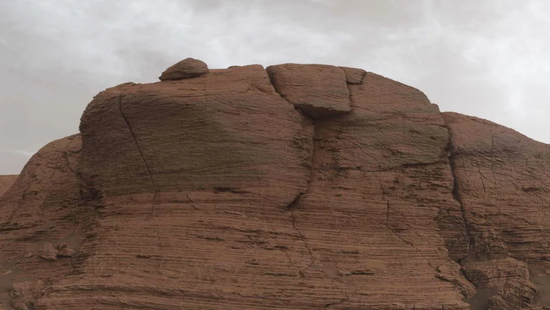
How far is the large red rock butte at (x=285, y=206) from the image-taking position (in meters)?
12.1

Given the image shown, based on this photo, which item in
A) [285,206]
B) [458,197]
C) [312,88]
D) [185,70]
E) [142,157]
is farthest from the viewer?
[458,197]

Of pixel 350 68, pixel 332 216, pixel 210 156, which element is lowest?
pixel 332 216

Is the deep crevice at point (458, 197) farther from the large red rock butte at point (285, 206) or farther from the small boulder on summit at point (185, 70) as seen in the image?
the small boulder on summit at point (185, 70)

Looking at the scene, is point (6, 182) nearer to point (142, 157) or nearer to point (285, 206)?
point (142, 157)

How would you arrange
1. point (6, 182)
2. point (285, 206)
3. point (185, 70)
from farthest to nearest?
point (6, 182), point (185, 70), point (285, 206)

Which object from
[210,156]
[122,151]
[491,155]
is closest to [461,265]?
[491,155]

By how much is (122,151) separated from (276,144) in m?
3.73

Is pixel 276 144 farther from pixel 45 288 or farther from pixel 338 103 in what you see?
pixel 45 288

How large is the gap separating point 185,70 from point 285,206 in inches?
173

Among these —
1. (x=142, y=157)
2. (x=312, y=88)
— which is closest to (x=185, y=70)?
(x=142, y=157)

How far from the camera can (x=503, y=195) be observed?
15062 millimetres

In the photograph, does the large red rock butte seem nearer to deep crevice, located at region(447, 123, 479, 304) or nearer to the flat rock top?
deep crevice, located at region(447, 123, 479, 304)

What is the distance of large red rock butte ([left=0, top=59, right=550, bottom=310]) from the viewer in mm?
12078

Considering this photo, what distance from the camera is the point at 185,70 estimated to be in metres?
14.5
